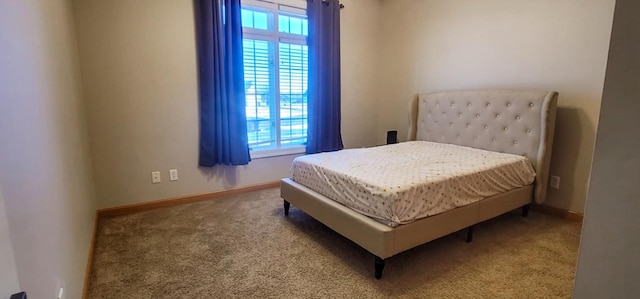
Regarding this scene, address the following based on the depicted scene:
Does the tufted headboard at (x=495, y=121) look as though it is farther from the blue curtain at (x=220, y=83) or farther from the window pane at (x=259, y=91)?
the blue curtain at (x=220, y=83)

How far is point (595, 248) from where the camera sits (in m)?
0.83

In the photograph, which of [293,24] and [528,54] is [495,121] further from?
[293,24]

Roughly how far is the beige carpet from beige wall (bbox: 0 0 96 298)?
384 mm

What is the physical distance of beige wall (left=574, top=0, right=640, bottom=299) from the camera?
0.74 m

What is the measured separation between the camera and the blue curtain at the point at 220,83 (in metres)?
3.15

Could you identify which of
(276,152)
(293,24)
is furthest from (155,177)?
(293,24)

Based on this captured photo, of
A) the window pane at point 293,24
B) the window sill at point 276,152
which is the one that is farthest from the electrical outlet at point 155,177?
the window pane at point 293,24

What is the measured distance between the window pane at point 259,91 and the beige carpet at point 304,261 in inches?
46.4

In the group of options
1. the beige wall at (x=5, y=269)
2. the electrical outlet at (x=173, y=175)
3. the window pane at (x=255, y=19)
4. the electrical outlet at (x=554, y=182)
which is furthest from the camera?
the window pane at (x=255, y=19)

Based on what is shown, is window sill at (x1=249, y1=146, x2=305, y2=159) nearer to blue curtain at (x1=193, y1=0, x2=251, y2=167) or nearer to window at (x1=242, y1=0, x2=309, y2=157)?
window at (x1=242, y1=0, x2=309, y2=157)

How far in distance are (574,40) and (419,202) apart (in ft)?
6.93

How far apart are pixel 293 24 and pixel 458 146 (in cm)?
239

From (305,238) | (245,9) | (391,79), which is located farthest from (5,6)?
(391,79)

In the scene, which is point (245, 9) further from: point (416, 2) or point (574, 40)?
point (574, 40)
